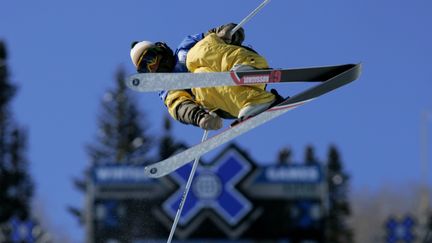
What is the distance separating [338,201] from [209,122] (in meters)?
57.4

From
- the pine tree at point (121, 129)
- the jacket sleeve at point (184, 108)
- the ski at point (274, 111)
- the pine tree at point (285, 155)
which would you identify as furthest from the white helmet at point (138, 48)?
the pine tree at point (285, 155)

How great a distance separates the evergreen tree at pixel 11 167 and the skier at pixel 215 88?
45.2 m

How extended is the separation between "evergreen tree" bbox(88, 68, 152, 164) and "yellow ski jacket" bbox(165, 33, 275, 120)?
41.9 m

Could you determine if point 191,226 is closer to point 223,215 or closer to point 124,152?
point 223,215

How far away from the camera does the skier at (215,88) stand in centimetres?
942

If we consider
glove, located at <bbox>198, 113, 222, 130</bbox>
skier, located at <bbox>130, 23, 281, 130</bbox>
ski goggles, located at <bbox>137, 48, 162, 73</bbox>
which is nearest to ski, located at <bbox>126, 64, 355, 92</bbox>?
skier, located at <bbox>130, 23, 281, 130</bbox>

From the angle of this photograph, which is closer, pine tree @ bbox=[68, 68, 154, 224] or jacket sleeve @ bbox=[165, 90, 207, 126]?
jacket sleeve @ bbox=[165, 90, 207, 126]

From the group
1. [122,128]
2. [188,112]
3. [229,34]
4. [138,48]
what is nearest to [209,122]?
[188,112]

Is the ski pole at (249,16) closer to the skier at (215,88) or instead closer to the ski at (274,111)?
the skier at (215,88)

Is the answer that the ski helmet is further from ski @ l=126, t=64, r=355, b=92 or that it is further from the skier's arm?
ski @ l=126, t=64, r=355, b=92

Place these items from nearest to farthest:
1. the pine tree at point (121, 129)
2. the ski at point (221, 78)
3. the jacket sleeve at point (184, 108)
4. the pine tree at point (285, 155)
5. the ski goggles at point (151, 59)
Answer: the ski at point (221, 78) < the jacket sleeve at point (184, 108) < the ski goggles at point (151, 59) < the pine tree at point (121, 129) < the pine tree at point (285, 155)

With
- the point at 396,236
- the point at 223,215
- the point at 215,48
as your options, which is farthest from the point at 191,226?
the point at 215,48

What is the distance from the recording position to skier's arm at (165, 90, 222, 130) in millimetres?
9453

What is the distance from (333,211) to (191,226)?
2365 cm
